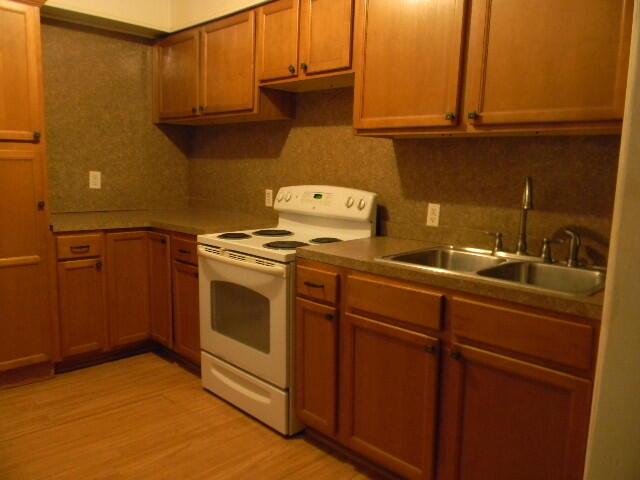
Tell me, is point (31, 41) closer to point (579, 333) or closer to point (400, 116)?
point (400, 116)

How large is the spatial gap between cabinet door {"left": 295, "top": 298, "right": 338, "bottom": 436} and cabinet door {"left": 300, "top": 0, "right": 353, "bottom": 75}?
44.1 inches

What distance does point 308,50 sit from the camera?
2.43 m

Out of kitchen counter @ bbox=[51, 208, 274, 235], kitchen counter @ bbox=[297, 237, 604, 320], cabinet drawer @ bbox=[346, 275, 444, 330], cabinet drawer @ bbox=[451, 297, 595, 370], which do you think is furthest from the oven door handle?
cabinet drawer @ bbox=[451, 297, 595, 370]

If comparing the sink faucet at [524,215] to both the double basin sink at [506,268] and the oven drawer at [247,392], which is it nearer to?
the double basin sink at [506,268]

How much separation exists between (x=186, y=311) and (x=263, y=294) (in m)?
0.84

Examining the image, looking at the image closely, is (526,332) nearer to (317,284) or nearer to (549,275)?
(549,275)

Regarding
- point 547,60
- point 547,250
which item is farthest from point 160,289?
point 547,60

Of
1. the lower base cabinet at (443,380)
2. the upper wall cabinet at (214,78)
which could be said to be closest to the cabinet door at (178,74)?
the upper wall cabinet at (214,78)

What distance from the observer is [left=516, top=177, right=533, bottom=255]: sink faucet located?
1.88m

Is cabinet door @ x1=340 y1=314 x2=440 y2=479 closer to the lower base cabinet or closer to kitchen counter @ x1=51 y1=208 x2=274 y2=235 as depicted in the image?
the lower base cabinet

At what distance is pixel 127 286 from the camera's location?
304 cm

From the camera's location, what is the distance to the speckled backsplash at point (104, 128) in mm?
3176

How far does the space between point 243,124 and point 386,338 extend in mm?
2011

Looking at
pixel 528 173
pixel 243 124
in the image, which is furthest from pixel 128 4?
pixel 528 173
